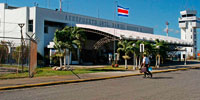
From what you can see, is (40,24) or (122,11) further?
(40,24)

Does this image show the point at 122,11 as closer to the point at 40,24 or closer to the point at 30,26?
the point at 40,24

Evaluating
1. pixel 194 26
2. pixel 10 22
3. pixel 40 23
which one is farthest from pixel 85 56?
pixel 194 26

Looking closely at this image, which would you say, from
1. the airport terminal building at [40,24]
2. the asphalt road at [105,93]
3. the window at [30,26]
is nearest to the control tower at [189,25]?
the airport terminal building at [40,24]

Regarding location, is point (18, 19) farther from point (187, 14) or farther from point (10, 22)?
point (187, 14)

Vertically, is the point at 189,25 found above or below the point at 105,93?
above

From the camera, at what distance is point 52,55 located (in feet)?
107

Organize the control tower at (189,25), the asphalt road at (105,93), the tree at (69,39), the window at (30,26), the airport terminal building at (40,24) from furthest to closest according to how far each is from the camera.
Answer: the control tower at (189,25)
the window at (30,26)
the airport terminal building at (40,24)
the tree at (69,39)
the asphalt road at (105,93)

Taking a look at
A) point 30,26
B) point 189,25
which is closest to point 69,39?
point 30,26

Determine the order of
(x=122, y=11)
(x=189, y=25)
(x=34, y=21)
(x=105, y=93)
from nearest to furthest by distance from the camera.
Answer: (x=105, y=93), (x=122, y=11), (x=34, y=21), (x=189, y=25)

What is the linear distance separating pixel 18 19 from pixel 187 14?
282ft

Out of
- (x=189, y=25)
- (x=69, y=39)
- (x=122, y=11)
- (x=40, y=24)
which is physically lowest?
(x=69, y=39)

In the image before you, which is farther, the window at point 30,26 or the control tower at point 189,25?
the control tower at point 189,25

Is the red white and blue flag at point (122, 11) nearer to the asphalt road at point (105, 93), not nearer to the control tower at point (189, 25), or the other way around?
the asphalt road at point (105, 93)

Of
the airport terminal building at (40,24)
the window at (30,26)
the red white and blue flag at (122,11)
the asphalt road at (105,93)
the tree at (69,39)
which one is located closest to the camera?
the asphalt road at (105,93)
